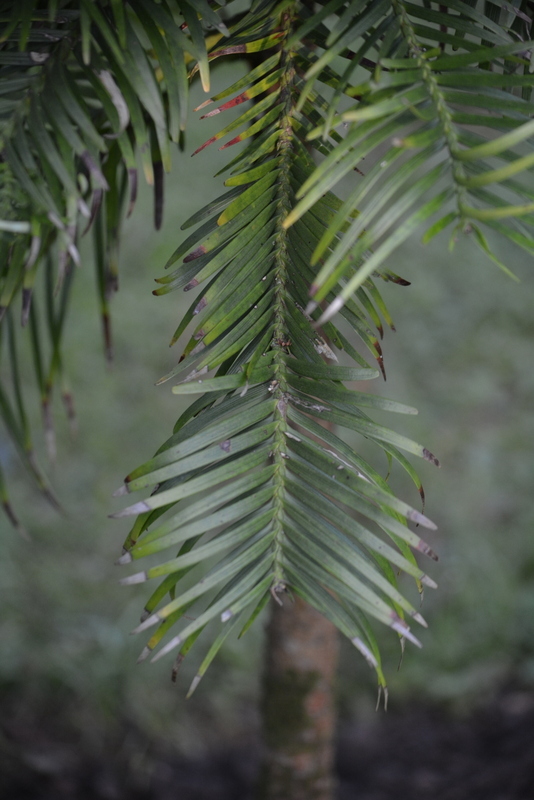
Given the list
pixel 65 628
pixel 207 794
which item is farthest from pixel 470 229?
pixel 65 628

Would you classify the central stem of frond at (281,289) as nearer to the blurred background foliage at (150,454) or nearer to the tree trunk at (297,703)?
the tree trunk at (297,703)

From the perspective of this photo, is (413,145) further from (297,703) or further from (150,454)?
(150,454)

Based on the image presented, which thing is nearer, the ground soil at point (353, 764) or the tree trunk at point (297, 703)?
the tree trunk at point (297, 703)

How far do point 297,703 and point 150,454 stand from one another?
4.31 ft

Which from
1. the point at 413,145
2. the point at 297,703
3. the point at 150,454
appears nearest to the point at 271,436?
the point at 413,145

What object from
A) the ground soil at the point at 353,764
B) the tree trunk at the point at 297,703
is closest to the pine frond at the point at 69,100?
the tree trunk at the point at 297,703

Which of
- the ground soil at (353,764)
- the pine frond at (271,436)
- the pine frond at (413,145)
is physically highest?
the pine frond at (413,145)

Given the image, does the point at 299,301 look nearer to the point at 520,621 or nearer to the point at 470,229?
the point at 470,229

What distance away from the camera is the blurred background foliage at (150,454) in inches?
67.7

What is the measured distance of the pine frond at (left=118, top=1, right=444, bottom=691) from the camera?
17.0 inches

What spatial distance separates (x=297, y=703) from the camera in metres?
1.03

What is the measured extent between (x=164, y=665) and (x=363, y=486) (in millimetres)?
1525

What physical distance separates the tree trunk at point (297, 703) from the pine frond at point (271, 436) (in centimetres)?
55

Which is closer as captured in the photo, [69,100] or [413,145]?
[413,145]
